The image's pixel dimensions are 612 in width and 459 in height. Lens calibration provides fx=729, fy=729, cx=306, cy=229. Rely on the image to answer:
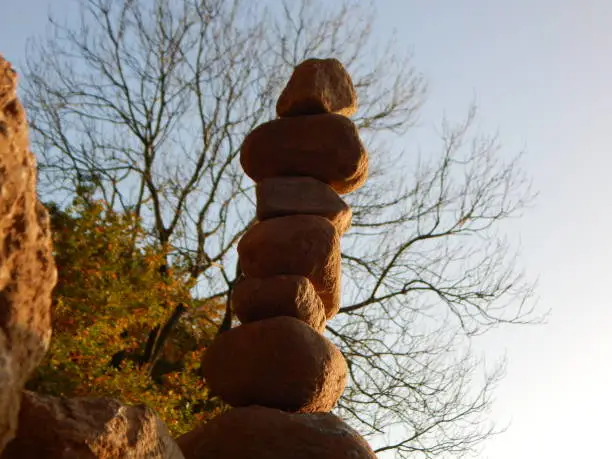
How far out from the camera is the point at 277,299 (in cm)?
495

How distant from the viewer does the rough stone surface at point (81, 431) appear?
2477mm

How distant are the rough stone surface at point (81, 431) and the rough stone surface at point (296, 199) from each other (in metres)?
2.69

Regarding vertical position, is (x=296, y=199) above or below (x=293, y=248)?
above

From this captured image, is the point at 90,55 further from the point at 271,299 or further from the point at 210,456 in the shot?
the point at 210,456

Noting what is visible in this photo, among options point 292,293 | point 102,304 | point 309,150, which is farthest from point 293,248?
point 102,304

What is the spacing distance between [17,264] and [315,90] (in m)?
3.77

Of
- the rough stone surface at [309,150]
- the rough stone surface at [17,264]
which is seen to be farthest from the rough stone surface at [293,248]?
the rough stone surface at [17,264]

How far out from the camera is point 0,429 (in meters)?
2.27

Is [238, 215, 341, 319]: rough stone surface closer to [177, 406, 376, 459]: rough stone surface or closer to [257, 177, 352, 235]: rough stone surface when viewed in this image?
[257, 177, 352, 235]: rough stone surface

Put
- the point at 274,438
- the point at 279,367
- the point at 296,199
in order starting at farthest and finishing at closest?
the point at 296,199, the point at 279,367, the point at 274,438

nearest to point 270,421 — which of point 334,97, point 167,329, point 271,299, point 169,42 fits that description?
point 271,299

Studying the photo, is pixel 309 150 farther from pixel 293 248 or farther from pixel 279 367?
pixel 279 367

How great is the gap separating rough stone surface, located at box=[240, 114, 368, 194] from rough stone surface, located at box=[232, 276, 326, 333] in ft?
3.07

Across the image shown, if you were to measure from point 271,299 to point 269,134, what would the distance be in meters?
1.36
